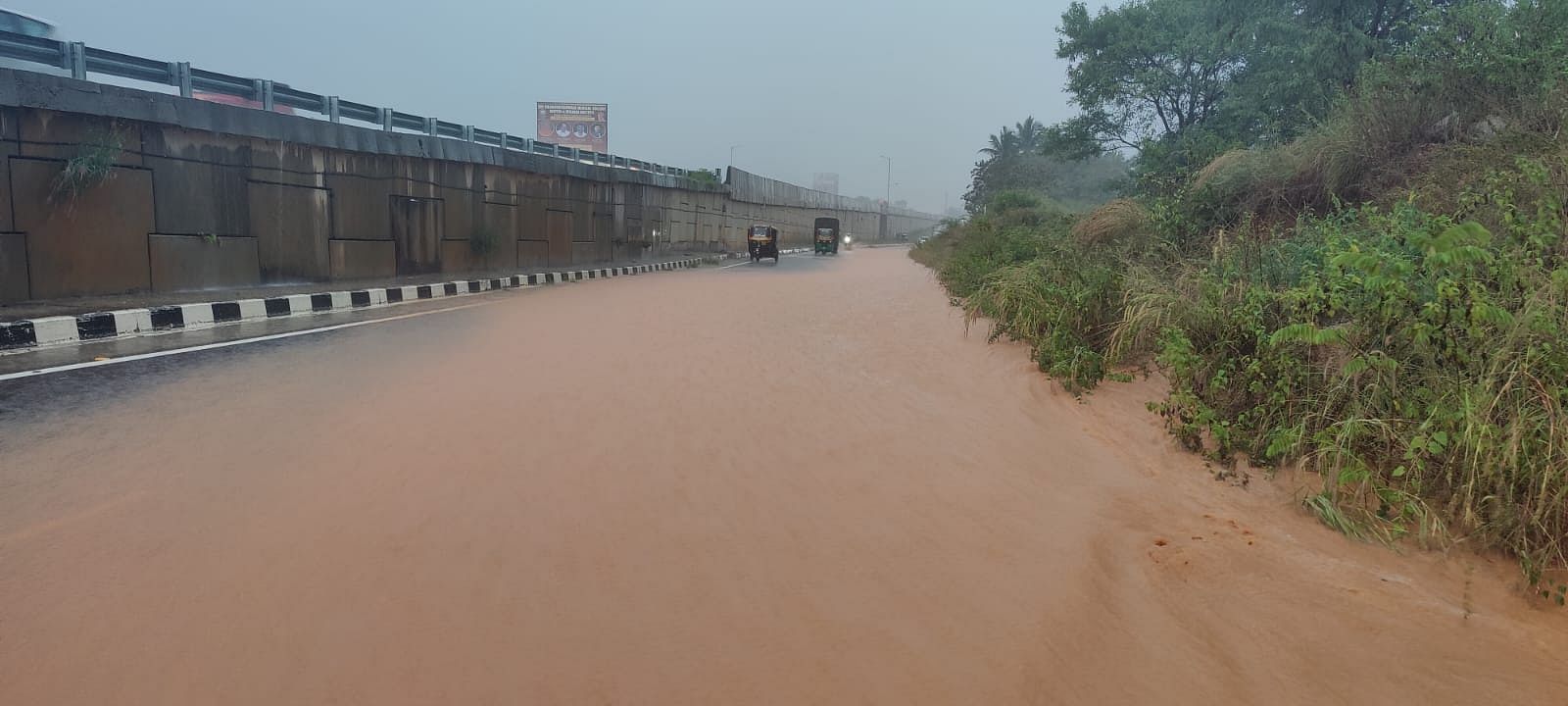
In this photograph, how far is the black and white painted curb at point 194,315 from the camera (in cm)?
774

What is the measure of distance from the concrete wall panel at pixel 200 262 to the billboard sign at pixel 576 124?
43503 mm

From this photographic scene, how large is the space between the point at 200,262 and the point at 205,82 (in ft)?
8.35

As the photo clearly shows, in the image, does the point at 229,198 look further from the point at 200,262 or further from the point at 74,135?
the point at 74,135

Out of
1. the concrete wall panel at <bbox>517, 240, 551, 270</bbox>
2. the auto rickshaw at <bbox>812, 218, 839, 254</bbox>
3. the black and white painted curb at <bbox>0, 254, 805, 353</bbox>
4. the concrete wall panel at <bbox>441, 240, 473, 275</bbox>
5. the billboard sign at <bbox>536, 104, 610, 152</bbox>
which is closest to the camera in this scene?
the black and white painted curb at <bbox>0, 254, 805, 353</bbox>

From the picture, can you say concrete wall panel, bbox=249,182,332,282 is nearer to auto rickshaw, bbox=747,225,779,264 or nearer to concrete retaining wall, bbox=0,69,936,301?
concrete retaining wall, bbox=0,69,936,301

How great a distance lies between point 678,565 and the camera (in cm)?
312

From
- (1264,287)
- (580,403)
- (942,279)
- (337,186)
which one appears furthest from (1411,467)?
(942,279)

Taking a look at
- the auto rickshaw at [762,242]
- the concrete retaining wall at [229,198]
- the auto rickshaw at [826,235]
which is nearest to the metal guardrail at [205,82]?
the concrete retaining wall at [229,198]

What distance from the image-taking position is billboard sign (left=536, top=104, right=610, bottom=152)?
5459 cm

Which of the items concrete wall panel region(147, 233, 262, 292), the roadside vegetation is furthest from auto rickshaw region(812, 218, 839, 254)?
concrete wall panel region(147, 233, 262, 292)

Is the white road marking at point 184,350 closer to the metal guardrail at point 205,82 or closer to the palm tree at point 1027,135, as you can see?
the metal guardrail at point 205,82

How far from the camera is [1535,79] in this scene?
27.4 feet

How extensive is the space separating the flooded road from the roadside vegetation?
0.30 m

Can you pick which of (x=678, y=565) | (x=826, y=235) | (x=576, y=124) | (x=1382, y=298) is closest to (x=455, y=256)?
(x=678, y=565)
